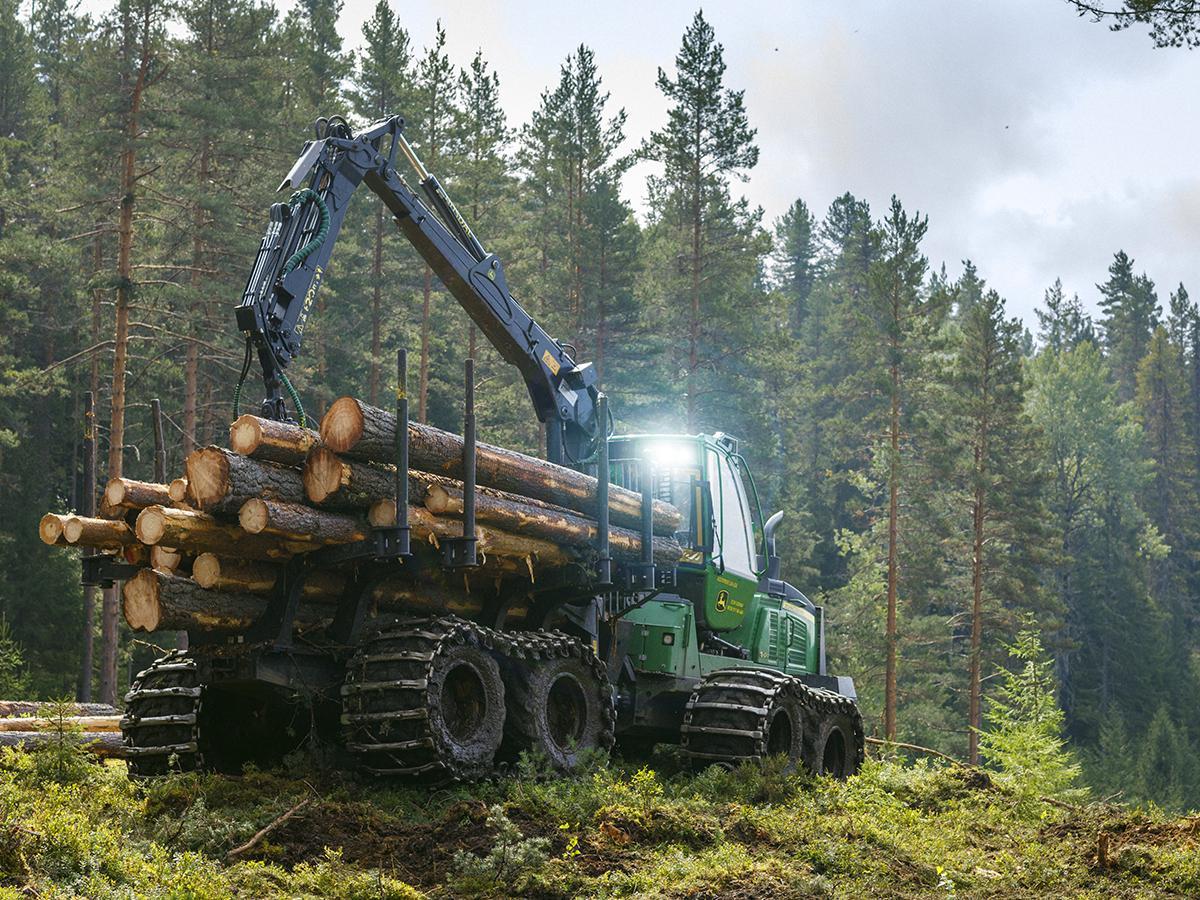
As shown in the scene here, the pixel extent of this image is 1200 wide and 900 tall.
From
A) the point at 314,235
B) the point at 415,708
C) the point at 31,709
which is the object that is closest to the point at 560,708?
the point at 415,708

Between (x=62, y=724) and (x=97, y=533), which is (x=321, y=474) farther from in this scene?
(x=62, y=724)

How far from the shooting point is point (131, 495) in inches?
369

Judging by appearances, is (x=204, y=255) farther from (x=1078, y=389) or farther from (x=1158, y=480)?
(x=1158, y=480)

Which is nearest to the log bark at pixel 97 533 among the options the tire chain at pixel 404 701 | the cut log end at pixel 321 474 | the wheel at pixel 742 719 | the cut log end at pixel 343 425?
the cut log end at pixel 321 474

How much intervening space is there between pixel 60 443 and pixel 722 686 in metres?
31.1

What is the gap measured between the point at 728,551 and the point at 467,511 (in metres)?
4.62

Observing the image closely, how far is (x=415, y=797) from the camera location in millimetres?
9133

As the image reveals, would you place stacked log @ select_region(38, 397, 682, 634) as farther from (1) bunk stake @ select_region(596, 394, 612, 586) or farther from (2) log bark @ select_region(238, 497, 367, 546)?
(1) bunk stake @ select_region(596, 394, 612, 586)

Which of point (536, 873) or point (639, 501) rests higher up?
point (639, 501)

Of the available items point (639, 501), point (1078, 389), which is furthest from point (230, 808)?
point (1078, 389)

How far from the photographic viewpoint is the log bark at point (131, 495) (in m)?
9.37

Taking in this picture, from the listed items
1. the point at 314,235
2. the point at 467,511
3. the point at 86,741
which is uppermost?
the point at 314,235

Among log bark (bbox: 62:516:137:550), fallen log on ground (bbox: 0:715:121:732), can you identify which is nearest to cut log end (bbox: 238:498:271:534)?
log bark (bbox: 62:516:137:550)

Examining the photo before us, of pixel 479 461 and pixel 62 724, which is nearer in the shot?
pixel 479 461
